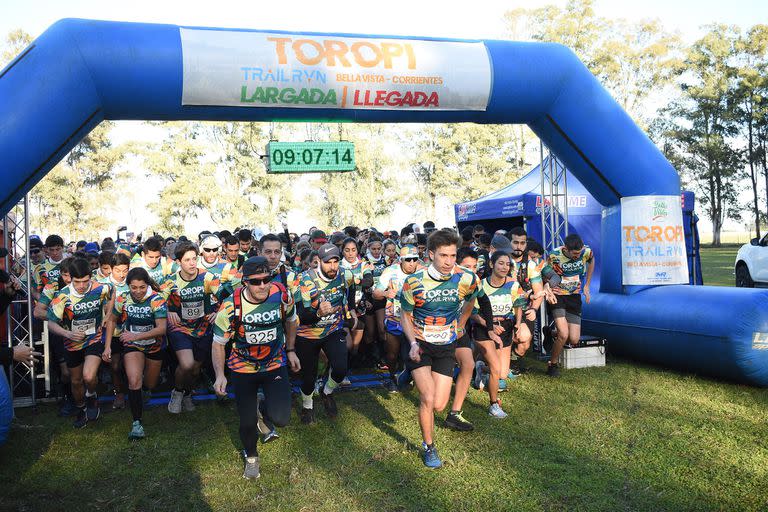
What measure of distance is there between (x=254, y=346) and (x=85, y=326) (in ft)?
8.14

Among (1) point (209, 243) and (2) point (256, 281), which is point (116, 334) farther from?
(2) point (256, 281)

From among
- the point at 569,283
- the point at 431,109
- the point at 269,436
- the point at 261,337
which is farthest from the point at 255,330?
the point at 569,283

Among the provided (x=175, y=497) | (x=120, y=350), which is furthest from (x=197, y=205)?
(x=175, y=497)

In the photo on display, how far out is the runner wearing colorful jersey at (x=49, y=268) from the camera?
28.9 feet

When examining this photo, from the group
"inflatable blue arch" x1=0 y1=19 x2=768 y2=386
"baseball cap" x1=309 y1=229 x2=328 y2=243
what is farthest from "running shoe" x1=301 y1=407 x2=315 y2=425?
"baseball cap" x1=309 y1=229 x2=328 y2=243

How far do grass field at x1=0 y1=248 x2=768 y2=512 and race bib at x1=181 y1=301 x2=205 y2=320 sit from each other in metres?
1.18

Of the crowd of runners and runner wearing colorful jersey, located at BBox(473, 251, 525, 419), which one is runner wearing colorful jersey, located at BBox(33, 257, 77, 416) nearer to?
the crowd of runners

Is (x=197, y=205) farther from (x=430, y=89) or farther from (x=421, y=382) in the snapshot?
(x=421, y=382)

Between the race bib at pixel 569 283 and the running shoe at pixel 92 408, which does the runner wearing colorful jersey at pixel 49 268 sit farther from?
the race bib at pixel 569 283

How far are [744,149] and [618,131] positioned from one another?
38563 mm

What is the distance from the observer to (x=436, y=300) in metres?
5.56

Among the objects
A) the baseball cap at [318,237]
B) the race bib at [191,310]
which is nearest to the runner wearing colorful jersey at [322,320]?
the race bib at [191,310]

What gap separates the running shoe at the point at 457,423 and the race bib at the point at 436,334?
3.66ft

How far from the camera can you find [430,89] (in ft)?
26.1
